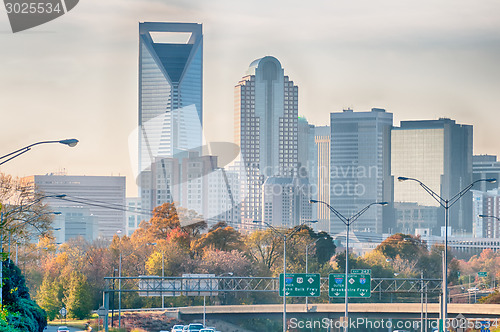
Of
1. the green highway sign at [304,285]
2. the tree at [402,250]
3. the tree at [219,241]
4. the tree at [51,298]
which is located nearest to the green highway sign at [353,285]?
the green highway sign at [304,285]

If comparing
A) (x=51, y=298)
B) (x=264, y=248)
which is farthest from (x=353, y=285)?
(x=264, y=248)

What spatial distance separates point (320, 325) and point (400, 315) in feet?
75.7

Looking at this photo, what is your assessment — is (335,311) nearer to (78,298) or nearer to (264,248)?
(78,298)

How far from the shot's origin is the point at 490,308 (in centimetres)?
10669

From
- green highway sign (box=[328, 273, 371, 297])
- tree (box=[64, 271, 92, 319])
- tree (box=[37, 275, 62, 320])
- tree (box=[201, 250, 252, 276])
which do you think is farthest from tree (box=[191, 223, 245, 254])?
green highway sign (box=[328, 273, 371, 297])

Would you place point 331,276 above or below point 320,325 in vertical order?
above

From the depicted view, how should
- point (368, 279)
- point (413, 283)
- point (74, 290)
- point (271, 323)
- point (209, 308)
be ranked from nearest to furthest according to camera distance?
point (368, 279) < point (74, 290) < point (209, 308) < point (271, 323) < point (413, 283)

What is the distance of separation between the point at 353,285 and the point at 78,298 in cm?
3081

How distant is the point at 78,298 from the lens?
10588cm

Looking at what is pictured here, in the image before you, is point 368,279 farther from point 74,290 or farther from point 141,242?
point 141,242

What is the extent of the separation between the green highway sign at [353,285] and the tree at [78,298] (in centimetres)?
2788

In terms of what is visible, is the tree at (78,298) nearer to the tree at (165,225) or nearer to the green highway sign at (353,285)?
the green highway sign at (353,285)

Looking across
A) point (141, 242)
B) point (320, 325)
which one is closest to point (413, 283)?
point (320, 325)

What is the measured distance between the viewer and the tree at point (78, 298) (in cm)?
10500
